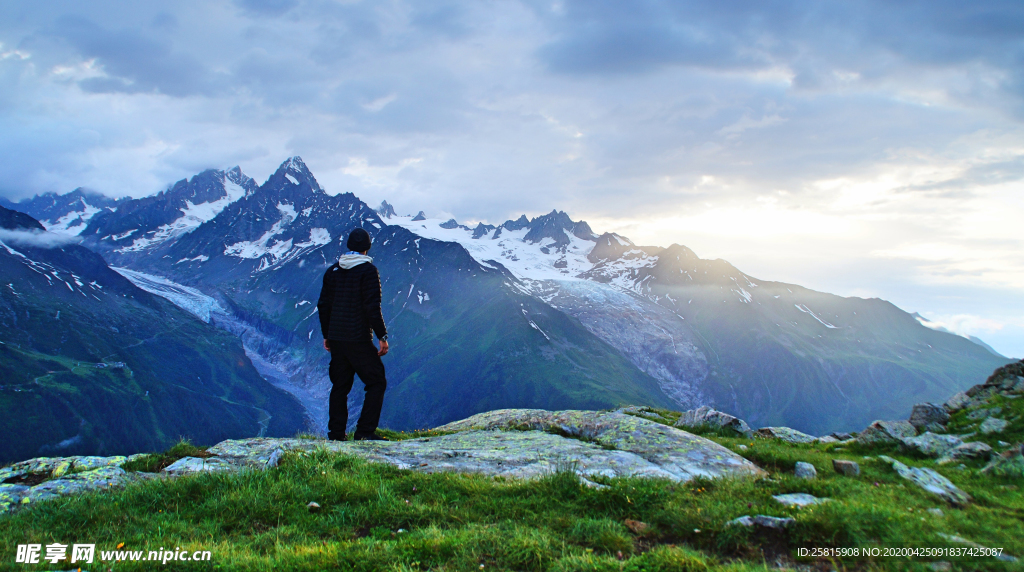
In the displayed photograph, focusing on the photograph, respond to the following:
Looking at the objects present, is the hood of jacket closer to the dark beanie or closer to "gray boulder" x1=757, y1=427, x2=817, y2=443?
the dark beanie

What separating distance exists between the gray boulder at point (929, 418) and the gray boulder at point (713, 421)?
5.55 m

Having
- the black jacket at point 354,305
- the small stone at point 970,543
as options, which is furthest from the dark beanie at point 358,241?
the small stone at point 970,543

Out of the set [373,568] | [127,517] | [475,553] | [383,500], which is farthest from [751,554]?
[127,517]

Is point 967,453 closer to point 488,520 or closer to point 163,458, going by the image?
point 488,520

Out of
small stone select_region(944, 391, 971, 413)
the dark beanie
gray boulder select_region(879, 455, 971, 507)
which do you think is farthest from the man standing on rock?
small stone select_region(944, 391, 971, 413)

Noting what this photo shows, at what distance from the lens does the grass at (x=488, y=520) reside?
5.96 meters

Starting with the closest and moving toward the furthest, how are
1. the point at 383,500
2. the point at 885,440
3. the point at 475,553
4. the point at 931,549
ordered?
the point at 931,549
the point at 475,553
the point at 383,500
the point at 885,440

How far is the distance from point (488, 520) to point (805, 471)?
278 inches

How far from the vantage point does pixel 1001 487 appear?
9281mm

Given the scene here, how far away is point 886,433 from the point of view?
15047 mm

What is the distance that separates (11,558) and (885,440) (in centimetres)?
1974

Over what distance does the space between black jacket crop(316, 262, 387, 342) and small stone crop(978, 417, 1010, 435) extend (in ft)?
61.3

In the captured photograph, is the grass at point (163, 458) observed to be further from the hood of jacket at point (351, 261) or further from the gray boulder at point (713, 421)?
the gray boulder at point (713, 421)

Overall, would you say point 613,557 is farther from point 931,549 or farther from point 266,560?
point 266,560
